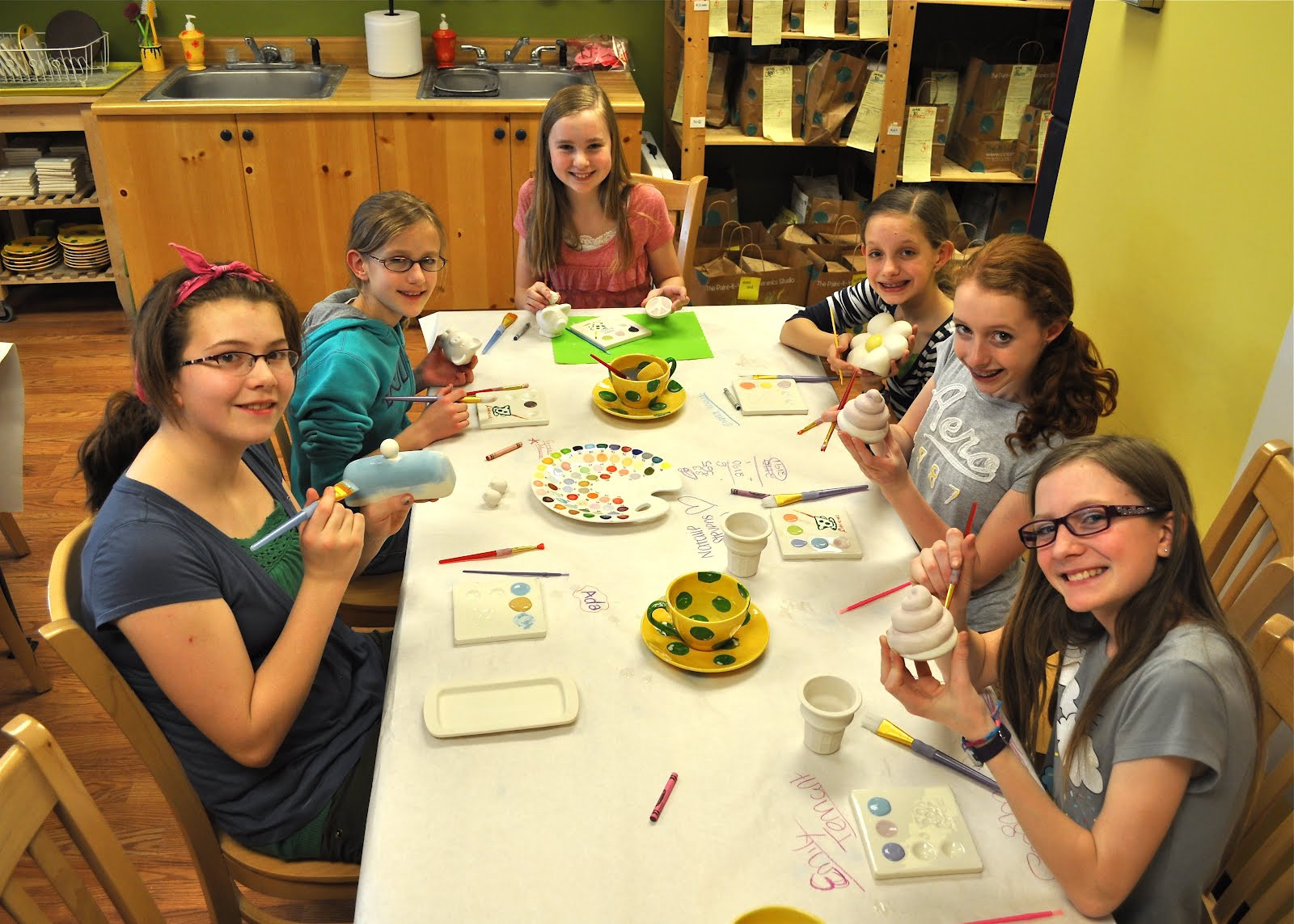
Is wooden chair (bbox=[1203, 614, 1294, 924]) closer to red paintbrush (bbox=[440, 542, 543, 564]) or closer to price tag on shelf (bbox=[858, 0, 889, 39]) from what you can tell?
red paintbrush (bbox=[440, 542, 543, 564])

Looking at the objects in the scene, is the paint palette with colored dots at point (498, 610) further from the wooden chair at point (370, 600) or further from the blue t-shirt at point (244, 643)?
the wooden chair at point (370, 600)

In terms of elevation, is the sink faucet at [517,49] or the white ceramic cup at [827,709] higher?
the sink faucet at [517,49]

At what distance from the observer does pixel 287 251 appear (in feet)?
13.2

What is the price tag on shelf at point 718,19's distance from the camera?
143 inches

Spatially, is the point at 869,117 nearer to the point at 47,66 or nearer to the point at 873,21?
the point at 873,21

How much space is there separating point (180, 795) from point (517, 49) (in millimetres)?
3550

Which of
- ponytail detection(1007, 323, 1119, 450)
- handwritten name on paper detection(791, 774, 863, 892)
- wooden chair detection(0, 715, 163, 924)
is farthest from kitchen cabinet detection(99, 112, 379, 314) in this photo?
handwritten name on paper detection(791, 774, 863, 892)

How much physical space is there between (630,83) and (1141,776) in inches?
140

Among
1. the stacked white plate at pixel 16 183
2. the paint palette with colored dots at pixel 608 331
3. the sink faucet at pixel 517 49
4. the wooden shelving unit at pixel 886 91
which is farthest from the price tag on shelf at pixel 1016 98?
the stacked white plate at pixel 16 183

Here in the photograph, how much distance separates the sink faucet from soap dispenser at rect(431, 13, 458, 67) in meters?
0.21

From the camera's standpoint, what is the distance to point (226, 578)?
4.45 ft

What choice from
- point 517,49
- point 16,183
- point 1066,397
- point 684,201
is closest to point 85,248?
point 16,183

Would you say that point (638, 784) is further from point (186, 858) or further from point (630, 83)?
point (630, 83)

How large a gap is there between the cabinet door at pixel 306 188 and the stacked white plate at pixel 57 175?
2.49 ft
